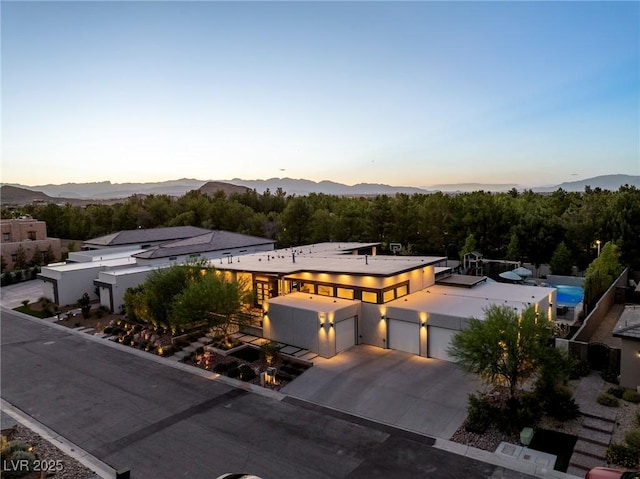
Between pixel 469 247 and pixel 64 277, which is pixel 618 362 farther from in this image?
pixel 64 277

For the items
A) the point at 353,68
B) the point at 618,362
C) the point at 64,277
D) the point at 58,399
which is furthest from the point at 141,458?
the point at 353,68

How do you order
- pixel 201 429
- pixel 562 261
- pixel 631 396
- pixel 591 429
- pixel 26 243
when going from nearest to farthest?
pixel 591 429 → pixel 201 429 → pixel 631 396 → pixel 562 261 → pixel 26 243

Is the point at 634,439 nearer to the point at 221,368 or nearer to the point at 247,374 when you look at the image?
the point at 247,374

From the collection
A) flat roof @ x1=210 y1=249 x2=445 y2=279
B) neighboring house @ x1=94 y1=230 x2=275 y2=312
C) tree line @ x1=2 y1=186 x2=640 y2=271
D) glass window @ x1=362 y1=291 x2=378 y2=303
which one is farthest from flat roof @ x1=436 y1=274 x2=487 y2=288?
tree line @ x1=2 y1=186 x2=640 y2=271

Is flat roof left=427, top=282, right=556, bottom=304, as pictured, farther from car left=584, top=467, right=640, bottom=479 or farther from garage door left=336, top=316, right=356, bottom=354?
car left=584, top=467, right=640, bottom=479

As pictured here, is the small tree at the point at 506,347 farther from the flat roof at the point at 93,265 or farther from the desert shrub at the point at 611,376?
the flat roof at the point at 93,265

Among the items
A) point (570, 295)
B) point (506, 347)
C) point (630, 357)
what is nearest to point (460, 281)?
point (630, 357)
